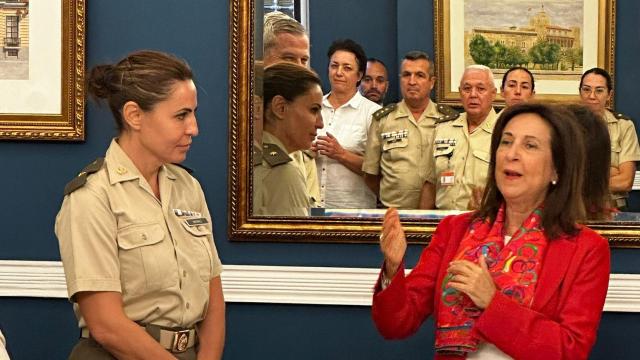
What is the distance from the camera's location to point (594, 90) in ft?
11.3

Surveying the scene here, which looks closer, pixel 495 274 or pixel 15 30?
pixel 495 274

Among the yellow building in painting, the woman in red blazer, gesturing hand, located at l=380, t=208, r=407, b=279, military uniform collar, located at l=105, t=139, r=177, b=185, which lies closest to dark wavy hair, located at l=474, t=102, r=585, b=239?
the woman in red blazer

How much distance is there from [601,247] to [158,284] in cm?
115

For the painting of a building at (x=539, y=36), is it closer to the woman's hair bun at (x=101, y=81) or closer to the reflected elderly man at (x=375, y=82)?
the reflected elderly man at (x=375, y=82)

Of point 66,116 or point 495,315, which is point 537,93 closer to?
point 495,315

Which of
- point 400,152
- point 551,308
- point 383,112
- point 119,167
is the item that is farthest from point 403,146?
point 119,167

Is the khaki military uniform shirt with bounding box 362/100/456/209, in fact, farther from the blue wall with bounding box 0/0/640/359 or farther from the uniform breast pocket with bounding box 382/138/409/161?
the blue wall with bounding box 0/0/640/359

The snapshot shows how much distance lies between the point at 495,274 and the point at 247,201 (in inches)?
45.4

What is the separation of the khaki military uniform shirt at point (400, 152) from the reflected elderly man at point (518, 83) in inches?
9.6

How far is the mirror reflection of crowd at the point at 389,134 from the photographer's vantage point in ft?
11.4

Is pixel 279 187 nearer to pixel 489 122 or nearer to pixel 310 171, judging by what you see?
pixel 310 171

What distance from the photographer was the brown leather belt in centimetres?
258

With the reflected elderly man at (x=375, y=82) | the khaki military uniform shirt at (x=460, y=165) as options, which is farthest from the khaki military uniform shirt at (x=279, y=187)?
the khaki military uniform shirt at (x=460, y=165)

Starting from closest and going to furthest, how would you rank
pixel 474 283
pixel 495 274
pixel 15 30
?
pixel 474 283 → pixel 495 274 → pixel 15 30
